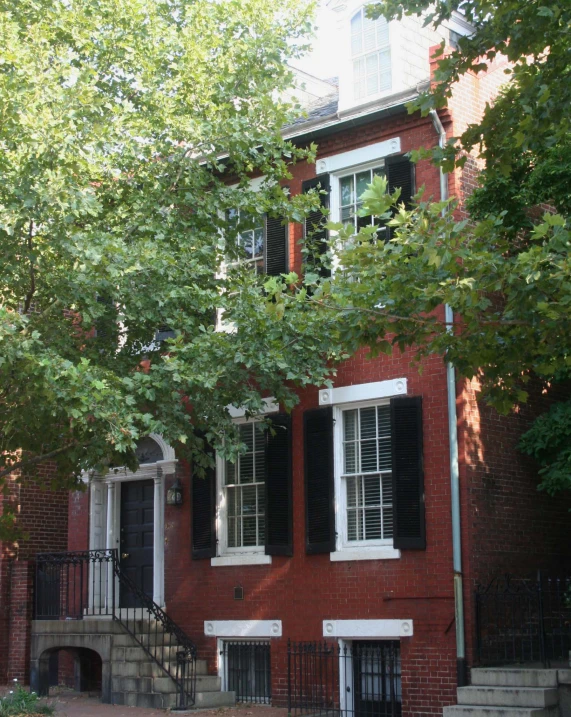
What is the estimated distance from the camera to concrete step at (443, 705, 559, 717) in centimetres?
1210

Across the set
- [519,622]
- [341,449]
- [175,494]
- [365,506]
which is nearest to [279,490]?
[341,449]

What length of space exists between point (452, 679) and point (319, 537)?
277 centimetres

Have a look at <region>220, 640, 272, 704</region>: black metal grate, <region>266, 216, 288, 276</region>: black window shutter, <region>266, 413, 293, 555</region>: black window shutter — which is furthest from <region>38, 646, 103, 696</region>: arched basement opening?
<region>266, 216, 288, 276</region>: black window shutter

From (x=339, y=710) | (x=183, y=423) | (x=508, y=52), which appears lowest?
(x=339, y=710)

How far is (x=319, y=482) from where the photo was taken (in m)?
15.4

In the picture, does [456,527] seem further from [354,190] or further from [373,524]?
[354,190]

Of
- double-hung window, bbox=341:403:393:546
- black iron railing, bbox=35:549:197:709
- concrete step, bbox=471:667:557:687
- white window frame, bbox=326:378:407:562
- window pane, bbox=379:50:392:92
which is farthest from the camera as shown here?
window pane, bbox=379:50:392:92

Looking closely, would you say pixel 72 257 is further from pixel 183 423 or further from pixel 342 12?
pixel 342 12

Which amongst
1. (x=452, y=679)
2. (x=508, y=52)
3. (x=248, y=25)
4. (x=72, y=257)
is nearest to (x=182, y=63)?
(x=248, y=25)

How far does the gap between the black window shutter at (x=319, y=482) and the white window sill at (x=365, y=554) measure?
5.2 inches

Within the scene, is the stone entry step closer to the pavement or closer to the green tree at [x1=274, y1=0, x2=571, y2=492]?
the pavement

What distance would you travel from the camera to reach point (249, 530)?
53.7 feet

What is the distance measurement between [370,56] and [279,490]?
6875mm

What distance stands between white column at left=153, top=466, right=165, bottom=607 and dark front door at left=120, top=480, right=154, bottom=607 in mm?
384
